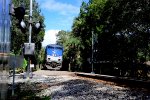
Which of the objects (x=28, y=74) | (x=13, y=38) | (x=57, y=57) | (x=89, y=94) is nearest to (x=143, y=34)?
(x=28, y=74)

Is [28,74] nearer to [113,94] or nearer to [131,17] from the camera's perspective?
[131,17]

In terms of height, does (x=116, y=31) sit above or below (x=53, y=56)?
above

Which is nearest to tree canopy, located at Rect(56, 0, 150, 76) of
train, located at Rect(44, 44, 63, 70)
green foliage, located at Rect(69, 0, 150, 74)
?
green foliage, located at Rect(69, 0, 150, 74)

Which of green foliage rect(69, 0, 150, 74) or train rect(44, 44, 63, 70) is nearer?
green foliage rect(69, 0, 150, 74)

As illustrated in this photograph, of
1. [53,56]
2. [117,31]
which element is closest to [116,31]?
[117,31]

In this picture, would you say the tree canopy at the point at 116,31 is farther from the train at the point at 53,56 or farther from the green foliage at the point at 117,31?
the train at the point at 53,56

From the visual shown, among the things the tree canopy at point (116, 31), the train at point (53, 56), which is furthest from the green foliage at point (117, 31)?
the train at point (53, 56)

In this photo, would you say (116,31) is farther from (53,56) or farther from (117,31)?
(53,56)

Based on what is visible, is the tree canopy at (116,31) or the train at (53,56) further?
the train at (53,56)

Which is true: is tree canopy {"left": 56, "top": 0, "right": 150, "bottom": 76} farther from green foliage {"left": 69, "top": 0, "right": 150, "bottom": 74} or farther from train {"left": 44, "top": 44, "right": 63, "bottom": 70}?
train {"left": 44, "top": 44, "right": 63, "bottom": 70}

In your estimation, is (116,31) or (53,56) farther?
(53,56)

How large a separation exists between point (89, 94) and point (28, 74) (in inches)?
463

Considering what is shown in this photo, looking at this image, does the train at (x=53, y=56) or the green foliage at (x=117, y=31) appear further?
the train at (x=53, y=56)

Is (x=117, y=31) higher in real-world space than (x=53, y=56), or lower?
higher
